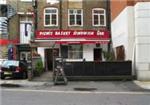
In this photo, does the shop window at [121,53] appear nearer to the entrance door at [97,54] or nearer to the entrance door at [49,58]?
the entrance door at [97,54]

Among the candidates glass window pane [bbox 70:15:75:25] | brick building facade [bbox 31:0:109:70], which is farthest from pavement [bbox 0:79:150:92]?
glass window pane [bbox 70:15:75:25]

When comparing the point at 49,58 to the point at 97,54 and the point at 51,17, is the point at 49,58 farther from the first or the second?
the point at 97,54

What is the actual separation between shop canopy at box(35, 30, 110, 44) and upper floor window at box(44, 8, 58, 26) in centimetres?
284

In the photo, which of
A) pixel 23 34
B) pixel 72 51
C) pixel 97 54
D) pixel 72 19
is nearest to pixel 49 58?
pixel 72 51

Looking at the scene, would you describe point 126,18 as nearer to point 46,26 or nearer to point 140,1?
point 140,1

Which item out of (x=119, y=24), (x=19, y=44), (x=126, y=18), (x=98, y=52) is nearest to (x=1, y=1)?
(x=19, y=44)

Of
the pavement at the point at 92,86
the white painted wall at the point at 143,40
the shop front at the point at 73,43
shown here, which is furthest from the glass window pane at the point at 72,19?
the pavement at the point at 92,86

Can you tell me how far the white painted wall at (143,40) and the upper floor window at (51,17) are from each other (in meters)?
19.1

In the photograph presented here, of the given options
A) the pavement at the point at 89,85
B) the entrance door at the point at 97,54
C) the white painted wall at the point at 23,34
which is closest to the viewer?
the pavement at the point at 89,85

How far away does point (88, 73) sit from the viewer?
3033 cm

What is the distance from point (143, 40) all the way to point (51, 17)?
1989 cm

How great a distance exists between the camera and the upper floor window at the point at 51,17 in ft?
157

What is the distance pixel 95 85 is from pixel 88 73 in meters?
3.39

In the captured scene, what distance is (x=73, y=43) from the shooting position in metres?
44.0
